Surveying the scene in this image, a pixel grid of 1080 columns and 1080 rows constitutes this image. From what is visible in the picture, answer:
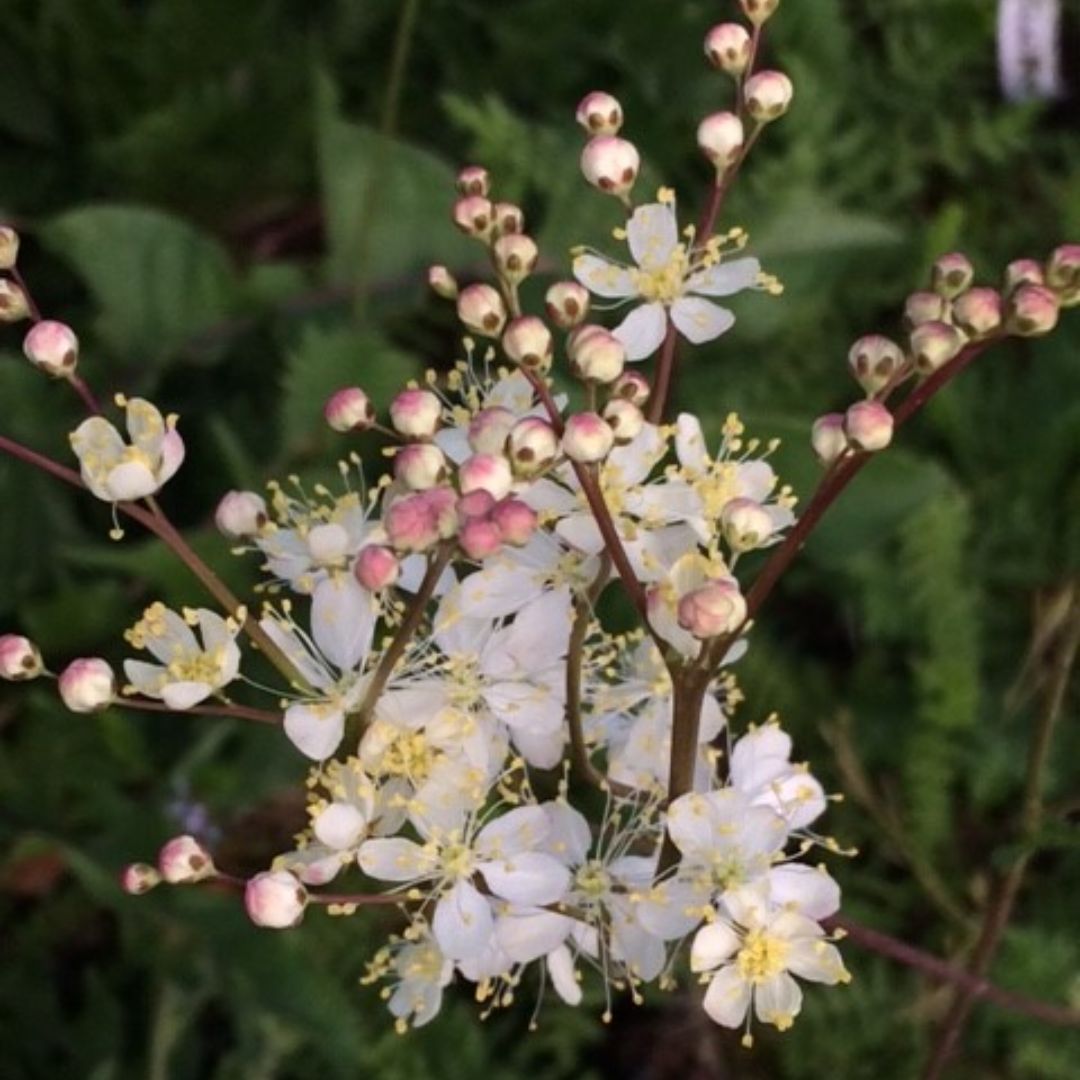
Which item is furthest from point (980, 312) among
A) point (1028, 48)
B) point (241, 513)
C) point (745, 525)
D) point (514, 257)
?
point (1028, 48)

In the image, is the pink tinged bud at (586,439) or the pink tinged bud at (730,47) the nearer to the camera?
the pink tinged bud at (586,439)

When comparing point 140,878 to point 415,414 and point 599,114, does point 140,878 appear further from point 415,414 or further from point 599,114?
point 599,114

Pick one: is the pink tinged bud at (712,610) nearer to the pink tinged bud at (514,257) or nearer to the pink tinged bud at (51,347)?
the pink tinged bud at (514,257)

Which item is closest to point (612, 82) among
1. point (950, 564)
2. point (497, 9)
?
point (497, 9)

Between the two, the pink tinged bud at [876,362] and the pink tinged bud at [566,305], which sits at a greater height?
the pink tinged bud at [566,305]

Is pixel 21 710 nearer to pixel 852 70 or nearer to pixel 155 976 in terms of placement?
pixel 155 976

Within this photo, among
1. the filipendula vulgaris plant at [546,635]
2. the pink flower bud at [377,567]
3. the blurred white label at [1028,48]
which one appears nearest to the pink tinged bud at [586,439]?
the filipendula vulgaris plant at [546,635]
